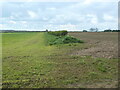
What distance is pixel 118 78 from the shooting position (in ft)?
12.3

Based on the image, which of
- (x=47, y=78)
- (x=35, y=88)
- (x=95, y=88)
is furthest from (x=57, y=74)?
(x=95, y=88)

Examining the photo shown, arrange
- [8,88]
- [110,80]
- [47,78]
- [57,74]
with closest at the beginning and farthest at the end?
[8,88], [110,80], [47,78], [57,74]

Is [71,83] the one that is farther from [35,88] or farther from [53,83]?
[35,88]

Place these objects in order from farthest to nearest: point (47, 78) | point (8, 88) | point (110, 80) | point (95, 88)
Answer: point (47, 78) → point (110, 80) → point (8, 88) → point (95, 88)

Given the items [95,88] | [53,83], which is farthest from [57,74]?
[95,88]

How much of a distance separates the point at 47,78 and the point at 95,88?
1.30 m

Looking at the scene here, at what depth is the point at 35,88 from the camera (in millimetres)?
3256

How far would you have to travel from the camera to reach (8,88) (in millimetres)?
3391

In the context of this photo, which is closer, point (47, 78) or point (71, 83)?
point (71, 83)

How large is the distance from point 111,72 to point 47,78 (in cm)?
187

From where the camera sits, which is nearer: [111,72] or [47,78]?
[47,78]

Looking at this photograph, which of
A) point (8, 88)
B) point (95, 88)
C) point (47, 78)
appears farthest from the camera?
point (47, 78)

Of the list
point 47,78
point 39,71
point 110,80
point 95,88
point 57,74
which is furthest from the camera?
point 39,71

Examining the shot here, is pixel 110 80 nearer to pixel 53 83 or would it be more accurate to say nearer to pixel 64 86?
pixel 64 86
